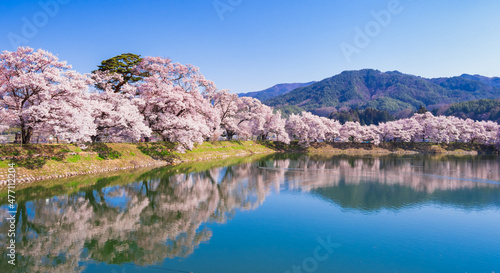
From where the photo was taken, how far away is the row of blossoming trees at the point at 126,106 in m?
29.3

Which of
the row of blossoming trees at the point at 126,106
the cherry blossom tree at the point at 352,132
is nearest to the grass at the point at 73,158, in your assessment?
the row of blossoming trees at the point at 126,106

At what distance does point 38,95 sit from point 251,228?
26.8m

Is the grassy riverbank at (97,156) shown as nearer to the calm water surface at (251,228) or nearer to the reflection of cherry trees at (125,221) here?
the calm water surface at (251,228)

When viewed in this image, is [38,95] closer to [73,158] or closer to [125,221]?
[73,158]

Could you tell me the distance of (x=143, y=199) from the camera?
2425cm

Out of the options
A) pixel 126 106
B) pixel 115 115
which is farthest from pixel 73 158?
pixel 126 106

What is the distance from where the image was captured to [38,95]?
29516 mm

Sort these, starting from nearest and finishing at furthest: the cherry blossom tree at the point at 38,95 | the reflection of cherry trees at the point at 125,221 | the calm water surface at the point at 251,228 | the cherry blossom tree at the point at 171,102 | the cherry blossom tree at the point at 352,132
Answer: the calm water surface at the point at 251,228
the reflection of cherry trees at the point at 125,221
the cherry blossom tree at the point at 38,95
the cherry blossom tree at the point at 171,102
the cherry blossom tree at the point at 352,132

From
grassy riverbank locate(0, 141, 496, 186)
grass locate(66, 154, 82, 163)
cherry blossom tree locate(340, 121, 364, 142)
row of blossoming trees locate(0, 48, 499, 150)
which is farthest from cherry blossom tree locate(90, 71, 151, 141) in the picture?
cherry blossom tree locate(340, 121, 364, 142)

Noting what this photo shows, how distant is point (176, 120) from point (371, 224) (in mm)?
35732

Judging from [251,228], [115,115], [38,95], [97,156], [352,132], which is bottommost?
[251,228]

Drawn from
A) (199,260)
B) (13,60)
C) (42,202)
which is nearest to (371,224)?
(199,260)

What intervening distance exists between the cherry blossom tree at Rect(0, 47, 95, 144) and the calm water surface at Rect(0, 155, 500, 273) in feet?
19.9

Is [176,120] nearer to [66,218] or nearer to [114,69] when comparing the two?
[114,69]
